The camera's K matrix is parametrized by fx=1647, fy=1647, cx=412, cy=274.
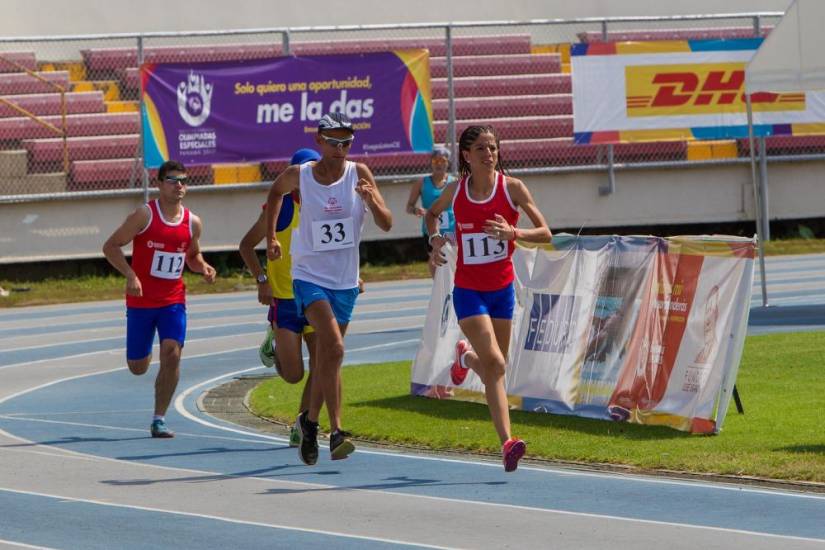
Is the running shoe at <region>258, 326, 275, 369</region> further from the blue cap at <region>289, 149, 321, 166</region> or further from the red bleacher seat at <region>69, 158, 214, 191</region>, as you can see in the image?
the red bleacher seat at <region>69, 158, 214, 191</region>

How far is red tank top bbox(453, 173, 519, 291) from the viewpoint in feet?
30.9

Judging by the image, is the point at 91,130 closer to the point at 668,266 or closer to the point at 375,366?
the point at 375,366

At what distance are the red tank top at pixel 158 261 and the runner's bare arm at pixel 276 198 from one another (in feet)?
6.27

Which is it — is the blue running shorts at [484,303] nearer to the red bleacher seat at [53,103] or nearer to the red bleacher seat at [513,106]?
the red bleacher seat at [53,103]

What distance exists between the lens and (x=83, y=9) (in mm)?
28219

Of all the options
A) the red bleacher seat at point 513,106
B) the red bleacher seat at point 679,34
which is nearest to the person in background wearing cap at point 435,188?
the red bleacher seat at point 513,106

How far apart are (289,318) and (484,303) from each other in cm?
167

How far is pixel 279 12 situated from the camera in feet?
97.8

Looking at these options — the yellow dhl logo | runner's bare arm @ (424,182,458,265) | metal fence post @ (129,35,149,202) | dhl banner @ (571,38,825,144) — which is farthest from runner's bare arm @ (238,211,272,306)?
the yellow dhl logo

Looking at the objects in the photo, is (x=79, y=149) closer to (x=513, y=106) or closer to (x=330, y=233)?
(x=513, y=106)

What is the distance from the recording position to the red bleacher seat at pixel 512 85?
27.3 m

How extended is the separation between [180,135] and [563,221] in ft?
21.2

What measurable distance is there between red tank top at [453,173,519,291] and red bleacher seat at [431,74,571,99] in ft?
58.7

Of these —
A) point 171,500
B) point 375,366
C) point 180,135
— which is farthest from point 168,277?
point 180,135
